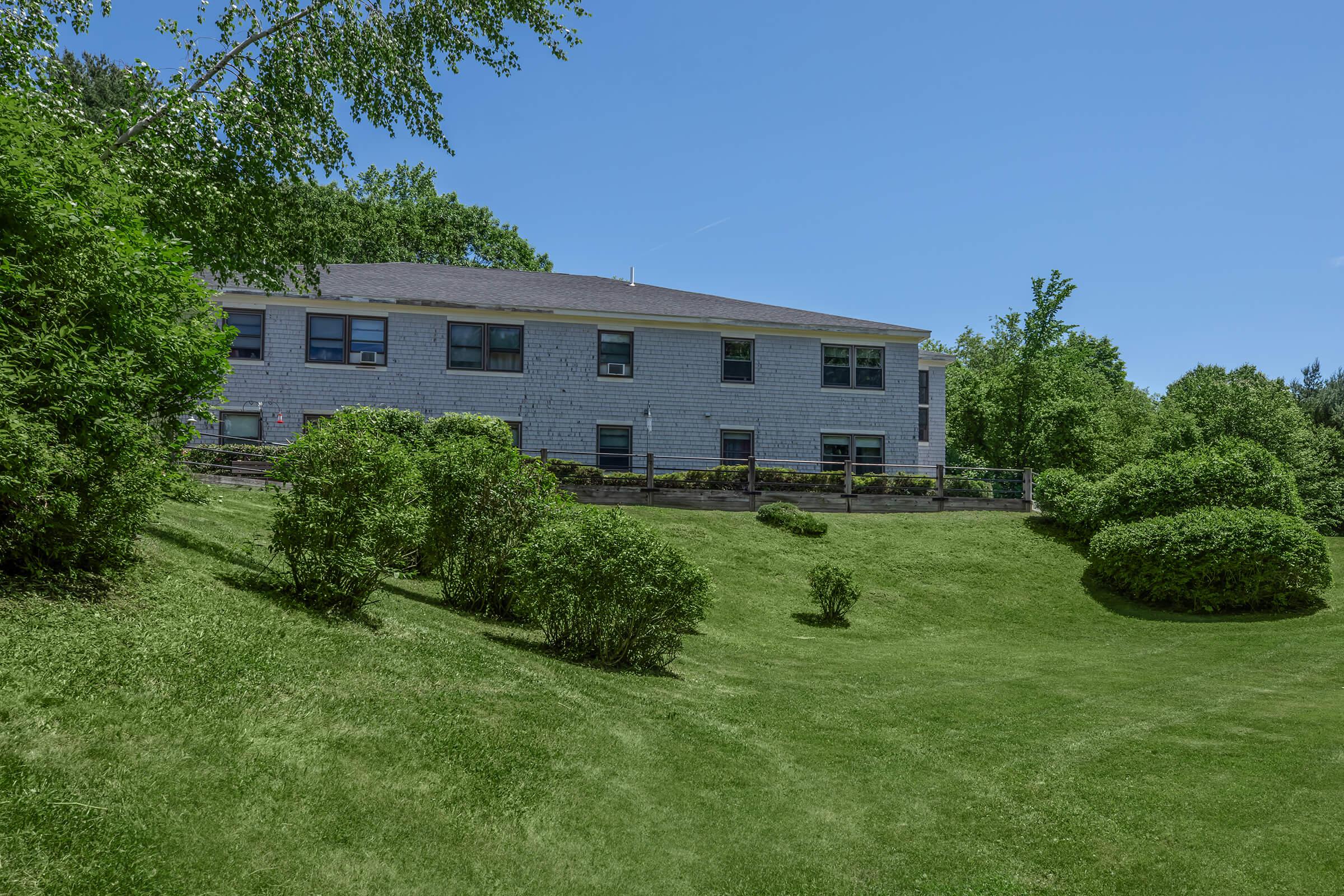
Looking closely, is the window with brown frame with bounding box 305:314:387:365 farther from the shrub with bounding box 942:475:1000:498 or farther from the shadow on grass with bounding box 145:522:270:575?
the shrub with bounding box 942:475:1000:498

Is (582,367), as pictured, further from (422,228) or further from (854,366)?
(422,228)

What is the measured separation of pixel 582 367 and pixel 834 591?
14023mm

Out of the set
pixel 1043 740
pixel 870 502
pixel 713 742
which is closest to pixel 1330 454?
pixel 870 502

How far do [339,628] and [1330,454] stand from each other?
39212 mm

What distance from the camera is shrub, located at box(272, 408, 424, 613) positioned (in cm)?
1003

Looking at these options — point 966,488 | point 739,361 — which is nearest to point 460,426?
point 739,361

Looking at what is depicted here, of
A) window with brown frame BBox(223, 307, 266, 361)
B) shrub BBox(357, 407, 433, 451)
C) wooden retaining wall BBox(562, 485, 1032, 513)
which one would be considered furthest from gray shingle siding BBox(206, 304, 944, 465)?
shrub BBox(357, 407, 433, 451)

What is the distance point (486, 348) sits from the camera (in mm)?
28672

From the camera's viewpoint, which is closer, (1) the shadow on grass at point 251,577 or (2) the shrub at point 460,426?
(1) the shadow on grass at point 251,577

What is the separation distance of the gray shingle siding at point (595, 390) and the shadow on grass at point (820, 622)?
1225cm

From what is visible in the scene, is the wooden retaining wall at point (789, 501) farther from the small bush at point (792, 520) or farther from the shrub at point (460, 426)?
the shrub at point (460, 426)

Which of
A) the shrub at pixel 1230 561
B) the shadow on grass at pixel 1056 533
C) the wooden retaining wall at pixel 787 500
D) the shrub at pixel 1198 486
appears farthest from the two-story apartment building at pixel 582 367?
the shrub at pixel 1230 561

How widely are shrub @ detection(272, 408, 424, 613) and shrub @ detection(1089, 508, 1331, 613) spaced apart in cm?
1632

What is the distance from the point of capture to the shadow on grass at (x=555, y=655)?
10820 mm
